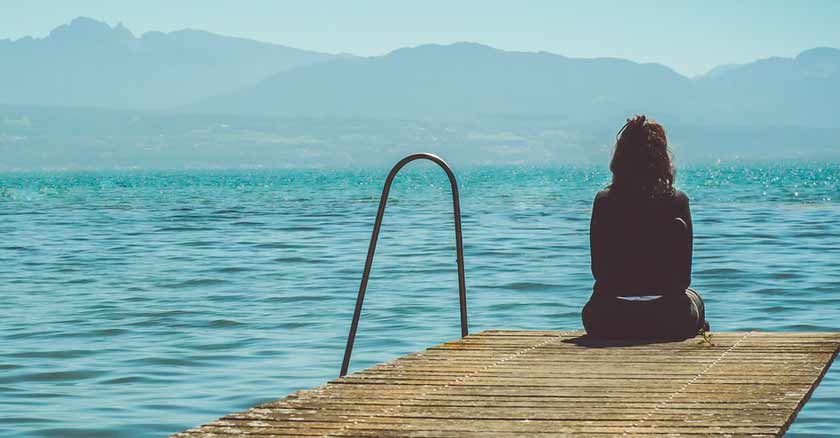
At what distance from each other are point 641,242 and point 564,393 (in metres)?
1.95

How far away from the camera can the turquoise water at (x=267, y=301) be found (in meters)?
12.2

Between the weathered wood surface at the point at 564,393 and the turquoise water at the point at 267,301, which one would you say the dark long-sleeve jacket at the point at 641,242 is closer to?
the weathered wood surface at the point at 564,393

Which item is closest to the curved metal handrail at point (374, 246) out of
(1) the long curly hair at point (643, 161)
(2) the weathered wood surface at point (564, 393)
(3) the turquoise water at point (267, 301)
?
(2) the weathered wood surface at point (564, 393)

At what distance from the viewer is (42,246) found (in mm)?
34125

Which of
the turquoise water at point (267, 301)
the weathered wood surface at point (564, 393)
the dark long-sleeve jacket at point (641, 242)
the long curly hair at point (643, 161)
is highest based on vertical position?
the long curly hair at point (643, 161)

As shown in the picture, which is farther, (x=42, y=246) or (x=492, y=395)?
(x=42, y=246)

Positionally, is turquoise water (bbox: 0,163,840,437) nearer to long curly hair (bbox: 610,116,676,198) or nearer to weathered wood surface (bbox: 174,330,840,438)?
weathered wood surface (bbox: 174,330,840,438)

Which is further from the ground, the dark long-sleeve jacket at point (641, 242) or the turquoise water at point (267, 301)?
the dark long-sleeve jacket at point (641, 242)

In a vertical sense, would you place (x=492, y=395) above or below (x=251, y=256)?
above

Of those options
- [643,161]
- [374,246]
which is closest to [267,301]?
[374,246]

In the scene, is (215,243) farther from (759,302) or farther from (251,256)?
(759,302)

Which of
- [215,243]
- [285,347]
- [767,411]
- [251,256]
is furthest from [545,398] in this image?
[215,243]

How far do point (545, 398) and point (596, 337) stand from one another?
2582 millimetres

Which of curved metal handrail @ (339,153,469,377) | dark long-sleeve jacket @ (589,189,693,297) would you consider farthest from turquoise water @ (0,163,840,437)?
dark long-sleeve jacket @ (589,189,693,297)
